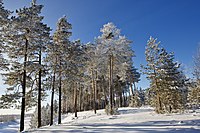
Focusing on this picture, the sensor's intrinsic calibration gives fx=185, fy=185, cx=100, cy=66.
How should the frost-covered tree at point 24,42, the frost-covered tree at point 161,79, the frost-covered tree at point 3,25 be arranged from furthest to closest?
the frost-covered tree at point 161,79 < the frost-covered tree at point 24,42 < the frost-covered tree at point 3,25

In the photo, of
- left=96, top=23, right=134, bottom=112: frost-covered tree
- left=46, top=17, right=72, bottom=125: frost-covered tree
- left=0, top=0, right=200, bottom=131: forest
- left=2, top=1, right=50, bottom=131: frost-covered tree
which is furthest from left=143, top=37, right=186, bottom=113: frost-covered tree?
left=2, top=1, right=50, bottom=131: frost-covered tree

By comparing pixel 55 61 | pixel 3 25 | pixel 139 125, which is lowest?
pixel 139 125

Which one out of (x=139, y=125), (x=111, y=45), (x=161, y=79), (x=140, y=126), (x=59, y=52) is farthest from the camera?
(x=111, y=45)

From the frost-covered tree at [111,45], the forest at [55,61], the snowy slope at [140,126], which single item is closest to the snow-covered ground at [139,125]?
the snowy slope at [140,126]

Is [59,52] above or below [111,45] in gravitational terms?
below

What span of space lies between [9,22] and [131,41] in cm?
1781

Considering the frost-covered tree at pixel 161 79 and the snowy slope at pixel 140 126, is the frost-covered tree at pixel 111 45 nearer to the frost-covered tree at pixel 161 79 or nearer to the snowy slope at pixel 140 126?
the frost-covered tree at pixel 161 79

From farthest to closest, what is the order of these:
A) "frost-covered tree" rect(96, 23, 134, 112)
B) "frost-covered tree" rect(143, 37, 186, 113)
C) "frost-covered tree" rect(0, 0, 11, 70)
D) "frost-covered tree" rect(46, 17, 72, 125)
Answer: "frost-covered tree" rect(96, 23, 134, 112)
"frost-covered tree" rect(46, 17, 72, 125)
"frost-covered tree" rect(143, 37, 186, 113)
"frost-covered tree" rect(0, 0, 11, 70)

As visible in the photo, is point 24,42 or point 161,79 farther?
point 161,79

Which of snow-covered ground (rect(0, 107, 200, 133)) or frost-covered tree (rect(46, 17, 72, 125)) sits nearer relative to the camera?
snow-covered ground (rect(0, 107, 200, 133))

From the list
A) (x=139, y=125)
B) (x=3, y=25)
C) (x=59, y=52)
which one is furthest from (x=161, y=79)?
(x=3, y=25)

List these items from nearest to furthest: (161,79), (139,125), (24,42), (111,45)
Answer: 1. (139,125)
2. (24,42)
3. (161,79)
4. (111,45)

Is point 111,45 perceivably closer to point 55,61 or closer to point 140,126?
point 55,61

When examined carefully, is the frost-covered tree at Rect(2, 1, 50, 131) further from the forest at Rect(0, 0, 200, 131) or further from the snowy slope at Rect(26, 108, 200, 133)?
the snowy slope at Rect(26, 108, 200, 133)
